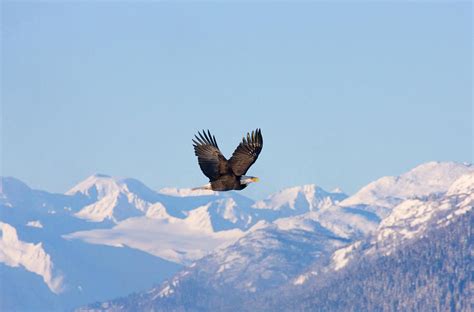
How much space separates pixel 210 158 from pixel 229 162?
5.12ft

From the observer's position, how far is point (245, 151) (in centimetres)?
8975

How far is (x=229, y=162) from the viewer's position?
89.2 m

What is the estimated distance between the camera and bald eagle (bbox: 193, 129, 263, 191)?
8881 centimetres

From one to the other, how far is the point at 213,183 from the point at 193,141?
369 cm

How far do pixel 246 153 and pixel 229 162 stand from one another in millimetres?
1386

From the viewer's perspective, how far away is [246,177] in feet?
291

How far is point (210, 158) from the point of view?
90125mm

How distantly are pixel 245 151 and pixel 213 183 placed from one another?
119 inches

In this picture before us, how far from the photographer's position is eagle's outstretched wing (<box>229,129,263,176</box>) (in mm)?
89250

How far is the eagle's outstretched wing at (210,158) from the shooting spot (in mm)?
89500

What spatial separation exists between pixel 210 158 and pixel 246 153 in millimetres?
2428

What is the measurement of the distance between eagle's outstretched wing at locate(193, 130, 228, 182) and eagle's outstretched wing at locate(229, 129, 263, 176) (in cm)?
66

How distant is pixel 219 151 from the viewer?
89.8m

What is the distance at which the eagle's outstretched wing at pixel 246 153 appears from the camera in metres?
89.2
